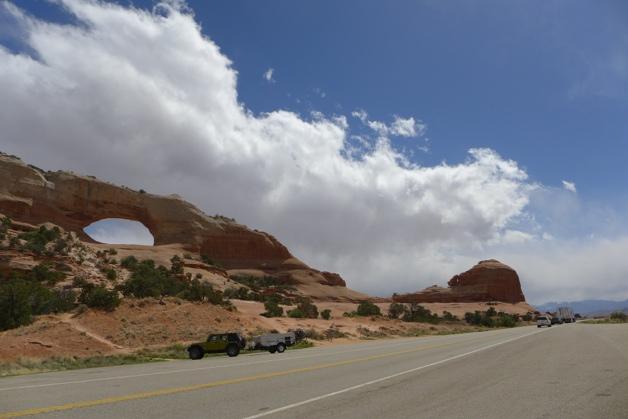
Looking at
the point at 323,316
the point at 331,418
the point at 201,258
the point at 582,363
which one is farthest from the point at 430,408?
the point at 201,258

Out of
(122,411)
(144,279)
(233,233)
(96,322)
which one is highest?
(233,233)

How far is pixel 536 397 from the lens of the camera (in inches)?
371

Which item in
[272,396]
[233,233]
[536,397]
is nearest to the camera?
[536,397]

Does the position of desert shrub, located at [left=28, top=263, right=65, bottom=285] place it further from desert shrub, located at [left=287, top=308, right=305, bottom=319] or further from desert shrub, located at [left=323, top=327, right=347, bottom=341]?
desert shrub, located at [left=323, top=327, right=347, bottom=341]

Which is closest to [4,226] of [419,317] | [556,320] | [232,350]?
[232,350]

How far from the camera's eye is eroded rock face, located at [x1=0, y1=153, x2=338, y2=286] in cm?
7581

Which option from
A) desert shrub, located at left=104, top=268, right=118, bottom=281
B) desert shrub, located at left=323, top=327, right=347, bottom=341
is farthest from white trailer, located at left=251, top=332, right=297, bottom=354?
desert shrub, located at left=104, top=268, right=118, bottom=281

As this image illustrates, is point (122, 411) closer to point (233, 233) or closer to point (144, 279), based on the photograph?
point (144, 279)

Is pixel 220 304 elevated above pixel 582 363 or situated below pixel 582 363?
above

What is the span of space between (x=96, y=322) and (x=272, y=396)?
28064 millimetres

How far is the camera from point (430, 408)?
338 inches

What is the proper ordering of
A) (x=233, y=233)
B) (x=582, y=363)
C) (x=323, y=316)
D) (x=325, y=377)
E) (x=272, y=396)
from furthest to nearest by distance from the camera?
(x=233, y=233) < (x=323, y=316) < (x=582, y=363) < (x=325, y=377) < (x=272, y=396)

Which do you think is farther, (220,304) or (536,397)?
(220,304)

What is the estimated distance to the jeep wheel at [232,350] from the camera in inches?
1061
